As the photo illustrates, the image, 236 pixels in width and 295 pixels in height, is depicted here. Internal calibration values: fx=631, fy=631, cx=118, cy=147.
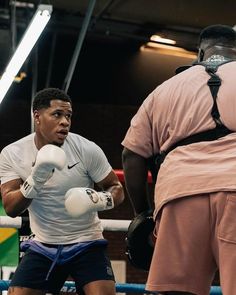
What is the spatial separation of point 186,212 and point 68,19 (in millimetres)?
6089

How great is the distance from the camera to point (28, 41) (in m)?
5.08

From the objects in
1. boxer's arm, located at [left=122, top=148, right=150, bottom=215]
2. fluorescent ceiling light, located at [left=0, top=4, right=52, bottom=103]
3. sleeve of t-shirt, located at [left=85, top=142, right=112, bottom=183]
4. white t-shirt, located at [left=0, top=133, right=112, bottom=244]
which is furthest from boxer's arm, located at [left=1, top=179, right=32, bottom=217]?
fluorescent ceiling light, located at [left=0, top=4, right=52, bottom=103]

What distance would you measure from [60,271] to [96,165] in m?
0.48

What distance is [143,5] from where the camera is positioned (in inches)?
282

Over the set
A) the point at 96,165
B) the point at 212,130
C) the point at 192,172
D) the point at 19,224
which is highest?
the point at 212,130

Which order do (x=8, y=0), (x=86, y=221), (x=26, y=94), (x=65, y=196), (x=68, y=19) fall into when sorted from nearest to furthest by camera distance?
(x=65, y=196) → (x=86, y=221) → (x=8, y=0) → (x=68, y=19) → (x=26, y=94)

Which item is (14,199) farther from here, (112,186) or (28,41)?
(28,41)

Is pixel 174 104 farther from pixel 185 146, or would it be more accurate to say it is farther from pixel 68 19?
pixel 68 19

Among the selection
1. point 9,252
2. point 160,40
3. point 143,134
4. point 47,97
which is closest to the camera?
point 143,134

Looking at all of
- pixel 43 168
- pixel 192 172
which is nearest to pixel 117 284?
pixel 43 168

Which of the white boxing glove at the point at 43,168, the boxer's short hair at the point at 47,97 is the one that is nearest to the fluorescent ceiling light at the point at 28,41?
the boxer's short hair at the point at 47,97

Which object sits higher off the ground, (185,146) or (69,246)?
(185,146)

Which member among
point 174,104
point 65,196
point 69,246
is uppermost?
point 174,104

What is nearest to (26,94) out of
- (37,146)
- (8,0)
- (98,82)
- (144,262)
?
(98,82)
